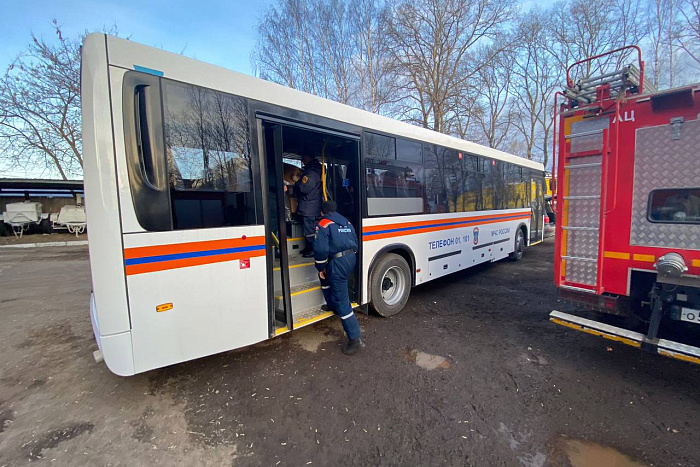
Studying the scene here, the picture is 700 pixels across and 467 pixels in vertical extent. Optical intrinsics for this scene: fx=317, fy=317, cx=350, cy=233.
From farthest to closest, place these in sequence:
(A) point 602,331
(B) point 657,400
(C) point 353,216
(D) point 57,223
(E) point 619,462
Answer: (D) point 57,223
(C) point 353,216
(A) point 602,331
(B) point 657,400
(E) point 619,462

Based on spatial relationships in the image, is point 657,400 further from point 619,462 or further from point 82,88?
point 82,88

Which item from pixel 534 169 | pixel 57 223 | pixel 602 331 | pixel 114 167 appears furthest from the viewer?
pixel 57 223

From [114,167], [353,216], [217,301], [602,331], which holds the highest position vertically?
[114,167]

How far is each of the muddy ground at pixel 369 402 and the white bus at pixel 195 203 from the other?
0.55m

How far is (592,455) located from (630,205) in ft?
7.85

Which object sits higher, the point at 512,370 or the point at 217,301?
the point at 217,301

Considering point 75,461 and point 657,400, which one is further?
point 657,400

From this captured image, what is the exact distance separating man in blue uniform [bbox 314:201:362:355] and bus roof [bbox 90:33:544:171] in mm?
1227

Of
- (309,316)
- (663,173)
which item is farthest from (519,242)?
(309,316)

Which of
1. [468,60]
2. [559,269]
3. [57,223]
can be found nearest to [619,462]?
[559,269]

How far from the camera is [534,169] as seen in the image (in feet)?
32.0

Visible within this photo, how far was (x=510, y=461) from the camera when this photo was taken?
229 cm

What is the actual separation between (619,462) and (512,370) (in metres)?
1.21

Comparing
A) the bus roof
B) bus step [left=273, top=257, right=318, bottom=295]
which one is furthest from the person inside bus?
the bus roof
